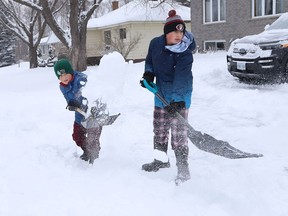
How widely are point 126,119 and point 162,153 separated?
2536 millimetres

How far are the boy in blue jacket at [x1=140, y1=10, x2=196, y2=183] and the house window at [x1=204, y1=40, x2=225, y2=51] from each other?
624 inches

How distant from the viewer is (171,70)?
11.0 feet

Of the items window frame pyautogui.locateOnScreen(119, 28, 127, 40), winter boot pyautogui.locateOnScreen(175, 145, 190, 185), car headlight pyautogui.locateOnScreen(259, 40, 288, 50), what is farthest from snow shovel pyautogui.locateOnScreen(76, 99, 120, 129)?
window frame pyautogui.locateOnScreen(119, 28, 127, 40)

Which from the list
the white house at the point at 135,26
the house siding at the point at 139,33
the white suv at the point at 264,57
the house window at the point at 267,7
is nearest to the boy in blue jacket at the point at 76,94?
the white suv at the point at 264,57

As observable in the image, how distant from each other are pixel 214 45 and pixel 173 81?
671 inches

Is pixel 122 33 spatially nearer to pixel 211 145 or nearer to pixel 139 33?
pixel 139 33

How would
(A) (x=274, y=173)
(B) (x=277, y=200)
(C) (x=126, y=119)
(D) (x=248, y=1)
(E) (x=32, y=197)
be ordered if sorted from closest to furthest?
(B) (x=277, y=200), (E) (x=32, y=197), (A) (x=274, y=173), (C) (x=126, y=119), (D) (x=248, y=1)

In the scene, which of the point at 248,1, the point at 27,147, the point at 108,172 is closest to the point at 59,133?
the point at 27,147

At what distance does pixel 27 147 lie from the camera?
15.3 ft

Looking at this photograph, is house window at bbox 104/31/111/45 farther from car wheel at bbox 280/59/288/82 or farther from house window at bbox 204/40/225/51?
car wheel at bbox 280/59/288/82

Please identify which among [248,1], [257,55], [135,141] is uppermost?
[248,1]

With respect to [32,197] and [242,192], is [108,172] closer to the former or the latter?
[32,197]

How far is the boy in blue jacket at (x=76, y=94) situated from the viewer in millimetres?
3764

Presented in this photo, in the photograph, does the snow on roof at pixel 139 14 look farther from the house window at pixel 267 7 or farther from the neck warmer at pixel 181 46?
the neck warmer at pixel 181 46
